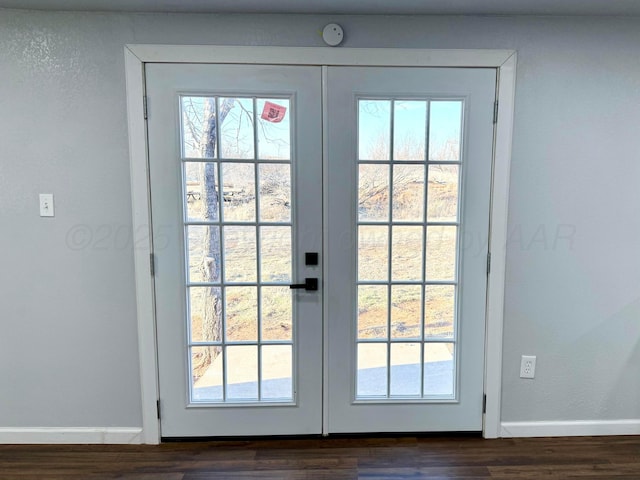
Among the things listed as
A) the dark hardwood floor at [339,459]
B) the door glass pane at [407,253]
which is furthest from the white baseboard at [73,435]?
the door glass pane at [407,253]

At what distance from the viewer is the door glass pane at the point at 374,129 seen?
1.88 m

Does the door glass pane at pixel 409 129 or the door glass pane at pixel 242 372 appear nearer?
the door glass pane at pixel 409 129

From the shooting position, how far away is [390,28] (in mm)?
1827

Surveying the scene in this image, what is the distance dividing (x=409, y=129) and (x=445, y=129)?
7.3 inches

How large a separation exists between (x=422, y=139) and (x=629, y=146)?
1081mm

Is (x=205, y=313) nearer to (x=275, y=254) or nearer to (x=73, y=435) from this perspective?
(x=275, y=254)

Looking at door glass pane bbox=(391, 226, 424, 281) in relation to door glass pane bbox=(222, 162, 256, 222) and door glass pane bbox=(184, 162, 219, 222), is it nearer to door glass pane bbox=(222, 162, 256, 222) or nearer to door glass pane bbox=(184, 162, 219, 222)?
door glass pane bbox=(222, 162, 256, 222)

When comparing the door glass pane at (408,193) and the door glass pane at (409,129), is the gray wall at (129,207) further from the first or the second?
the door glass pane at (408,193)

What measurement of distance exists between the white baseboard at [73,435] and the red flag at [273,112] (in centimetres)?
180

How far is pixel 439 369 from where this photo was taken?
2047mm

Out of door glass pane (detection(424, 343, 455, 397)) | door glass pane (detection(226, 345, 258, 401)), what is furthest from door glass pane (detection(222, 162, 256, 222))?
door glass pane (detection(424, 343, 455, 397))

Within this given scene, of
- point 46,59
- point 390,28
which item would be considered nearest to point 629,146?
point 390,28

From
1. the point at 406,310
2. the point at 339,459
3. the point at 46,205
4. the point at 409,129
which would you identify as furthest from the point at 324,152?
the point at 339,459

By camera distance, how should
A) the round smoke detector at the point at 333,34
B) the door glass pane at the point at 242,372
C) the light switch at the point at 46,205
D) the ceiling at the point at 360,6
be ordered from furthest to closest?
the door glass pane at the point at 242,372 < the light switch at the point at 46,205 < the round smoke detector at the point at 333,34 < the ceiling at the point at 360,6
